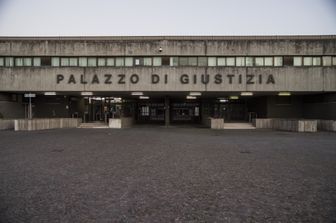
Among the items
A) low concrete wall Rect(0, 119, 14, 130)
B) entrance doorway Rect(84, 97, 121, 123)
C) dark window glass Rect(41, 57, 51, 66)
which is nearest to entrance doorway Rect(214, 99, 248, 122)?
entrance doorway Rect(84, 97, 121, 123)

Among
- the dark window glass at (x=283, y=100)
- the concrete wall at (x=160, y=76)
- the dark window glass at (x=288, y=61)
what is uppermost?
the dark window glass at (x=288, y=61)

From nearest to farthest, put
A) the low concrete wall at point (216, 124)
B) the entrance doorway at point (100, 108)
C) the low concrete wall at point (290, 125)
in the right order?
the low concrete wall at point (290, 125) < the low concrete wall at point (216, 124) < the entrance doorway at point (100, 108)

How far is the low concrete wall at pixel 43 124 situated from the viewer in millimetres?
21094

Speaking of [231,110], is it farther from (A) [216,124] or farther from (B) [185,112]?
(A) [216,124]

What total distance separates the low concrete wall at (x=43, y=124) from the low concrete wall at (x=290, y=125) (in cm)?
2159

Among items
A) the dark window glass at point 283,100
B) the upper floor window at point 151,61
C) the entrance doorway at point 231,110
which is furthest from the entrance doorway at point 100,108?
the dark window glass at point 283,100

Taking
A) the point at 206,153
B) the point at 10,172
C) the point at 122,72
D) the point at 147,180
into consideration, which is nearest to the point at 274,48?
the point at 122,72

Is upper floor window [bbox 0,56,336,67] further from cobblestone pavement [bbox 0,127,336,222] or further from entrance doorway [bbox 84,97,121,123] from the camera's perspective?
cobblestone pavement [bbox 0,127,336,222]

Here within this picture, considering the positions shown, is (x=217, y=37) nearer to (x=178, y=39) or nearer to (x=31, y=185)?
(x=178, y=39)

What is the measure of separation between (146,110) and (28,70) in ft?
57.1

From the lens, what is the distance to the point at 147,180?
6.11 meters

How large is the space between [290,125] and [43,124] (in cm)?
2486

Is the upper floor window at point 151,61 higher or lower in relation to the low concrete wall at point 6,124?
higher

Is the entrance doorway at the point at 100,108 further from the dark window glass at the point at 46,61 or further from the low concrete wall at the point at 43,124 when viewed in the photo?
the dark window glass at the point at 46,61
